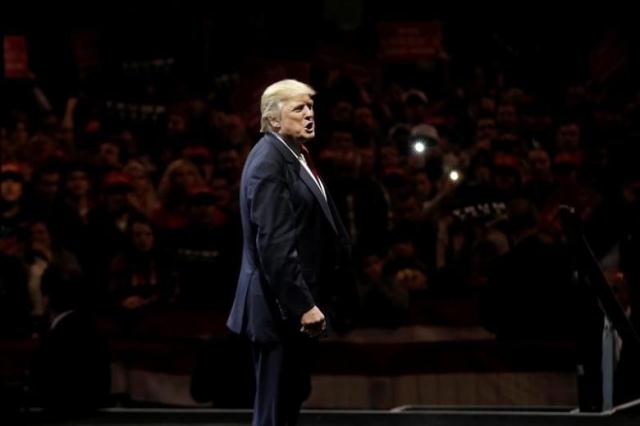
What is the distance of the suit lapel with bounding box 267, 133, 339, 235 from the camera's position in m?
4.89

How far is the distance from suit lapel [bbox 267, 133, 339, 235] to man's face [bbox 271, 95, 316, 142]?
0.05m

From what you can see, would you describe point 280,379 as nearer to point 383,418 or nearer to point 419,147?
point 383,418

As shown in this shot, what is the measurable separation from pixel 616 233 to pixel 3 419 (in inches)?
144

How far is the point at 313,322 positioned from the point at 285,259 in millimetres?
240

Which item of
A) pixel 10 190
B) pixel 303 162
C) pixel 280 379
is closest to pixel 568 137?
pixel 10 190

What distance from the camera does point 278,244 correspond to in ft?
15.5

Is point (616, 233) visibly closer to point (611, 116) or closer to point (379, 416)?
point (379, 416)

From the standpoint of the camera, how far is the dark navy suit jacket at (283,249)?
4.75 m

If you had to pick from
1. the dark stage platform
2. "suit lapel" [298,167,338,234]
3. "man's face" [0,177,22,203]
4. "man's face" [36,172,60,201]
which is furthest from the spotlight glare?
"suit lapel" [298,167,338,234]

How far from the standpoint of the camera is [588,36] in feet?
45.3

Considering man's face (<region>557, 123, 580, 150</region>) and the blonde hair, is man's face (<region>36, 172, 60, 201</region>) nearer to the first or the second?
man's face (<region>557, 123, 580, 150</region>)

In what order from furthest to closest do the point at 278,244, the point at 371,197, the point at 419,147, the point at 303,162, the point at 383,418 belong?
the point at 419,147 < the point at 371,197 < the point at 383,418 < the point at 303,162 < the point at 278,244

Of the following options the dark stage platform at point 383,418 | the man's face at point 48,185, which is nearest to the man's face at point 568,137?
the dark stage platform at point 383,418

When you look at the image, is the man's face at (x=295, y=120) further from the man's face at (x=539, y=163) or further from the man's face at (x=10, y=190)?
the man's face at (x=10, y=190)
